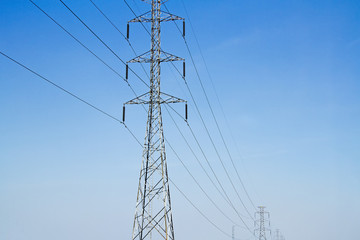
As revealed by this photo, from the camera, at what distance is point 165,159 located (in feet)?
86.3

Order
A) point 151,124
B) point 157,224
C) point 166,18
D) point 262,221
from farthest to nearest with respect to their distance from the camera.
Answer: point 262,221 → point 166,18 → point 151,124 → point 157,224

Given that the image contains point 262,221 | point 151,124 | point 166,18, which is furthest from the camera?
point 262,221

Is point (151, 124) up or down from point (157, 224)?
up

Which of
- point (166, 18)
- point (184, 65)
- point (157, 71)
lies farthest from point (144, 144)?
point (166, 18)

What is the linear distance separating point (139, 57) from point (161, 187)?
360 inches

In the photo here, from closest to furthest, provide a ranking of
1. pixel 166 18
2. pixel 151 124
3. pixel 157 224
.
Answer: pixel 157 224 < pixel 151 124 < pixel 166 18

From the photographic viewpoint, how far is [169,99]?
27.5 metres

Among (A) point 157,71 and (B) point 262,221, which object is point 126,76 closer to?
(A) point 157,71

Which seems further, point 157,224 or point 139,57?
point 139,57

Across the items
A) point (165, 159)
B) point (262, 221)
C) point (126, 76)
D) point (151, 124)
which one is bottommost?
point (262, 221)

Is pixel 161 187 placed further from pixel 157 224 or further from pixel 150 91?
pixel 150 91

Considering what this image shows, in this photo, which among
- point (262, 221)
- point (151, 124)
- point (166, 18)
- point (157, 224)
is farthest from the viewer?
point (262, 221)

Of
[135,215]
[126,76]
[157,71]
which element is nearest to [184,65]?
[157,71]

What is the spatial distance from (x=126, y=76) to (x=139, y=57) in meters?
1.61
